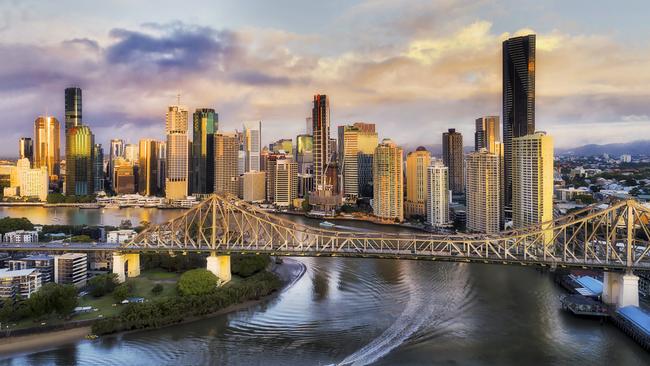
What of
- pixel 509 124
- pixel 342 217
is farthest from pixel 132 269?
pixel 509 124

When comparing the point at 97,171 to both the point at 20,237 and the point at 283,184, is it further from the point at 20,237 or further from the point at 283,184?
the point at 20,237

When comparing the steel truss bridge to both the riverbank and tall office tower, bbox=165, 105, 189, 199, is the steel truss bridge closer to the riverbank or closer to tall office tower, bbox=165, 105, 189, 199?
the riverbank

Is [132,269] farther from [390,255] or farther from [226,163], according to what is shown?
[226,163]

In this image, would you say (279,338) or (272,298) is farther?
(272,298)

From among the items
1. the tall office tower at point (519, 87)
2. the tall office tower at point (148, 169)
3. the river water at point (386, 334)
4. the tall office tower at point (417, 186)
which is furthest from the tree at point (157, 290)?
the tall office tower at point (148, 169)

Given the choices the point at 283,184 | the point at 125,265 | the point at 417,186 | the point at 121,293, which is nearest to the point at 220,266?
the point at 125,265

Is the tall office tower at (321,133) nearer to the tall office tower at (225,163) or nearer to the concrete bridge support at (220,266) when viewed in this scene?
the tall office tower at (225,163)

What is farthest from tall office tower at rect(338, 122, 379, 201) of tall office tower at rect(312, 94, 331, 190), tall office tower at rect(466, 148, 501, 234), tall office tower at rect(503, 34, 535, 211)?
tall office tower at rect(466, 148, 501, 234)
